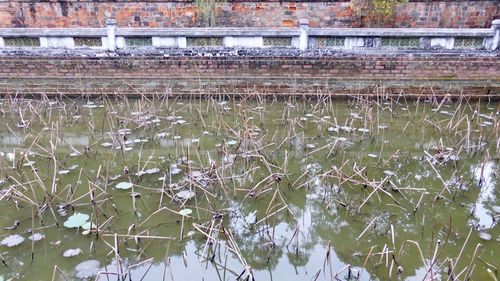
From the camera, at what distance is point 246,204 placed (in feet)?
13.5

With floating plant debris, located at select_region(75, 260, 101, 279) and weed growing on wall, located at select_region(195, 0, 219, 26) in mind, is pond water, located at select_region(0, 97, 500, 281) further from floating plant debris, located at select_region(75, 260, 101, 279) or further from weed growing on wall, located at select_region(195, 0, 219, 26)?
weed growing on wall, located at select_region(195, 0, 219, 26)

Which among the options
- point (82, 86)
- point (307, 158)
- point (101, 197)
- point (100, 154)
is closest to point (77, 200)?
point (101, 197)

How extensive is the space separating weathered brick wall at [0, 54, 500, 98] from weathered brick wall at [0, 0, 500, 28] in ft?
15.2

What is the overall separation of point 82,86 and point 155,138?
295 centimetres

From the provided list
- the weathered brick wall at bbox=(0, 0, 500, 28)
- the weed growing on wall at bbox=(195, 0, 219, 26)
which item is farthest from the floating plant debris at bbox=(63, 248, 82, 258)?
the weathered brick wall at bbox=(0, 0, 500, 28)

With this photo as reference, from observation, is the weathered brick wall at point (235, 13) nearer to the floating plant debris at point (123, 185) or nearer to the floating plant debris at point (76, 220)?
the floating plant debris at point (123, 185)

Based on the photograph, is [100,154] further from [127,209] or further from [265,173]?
[265,173]

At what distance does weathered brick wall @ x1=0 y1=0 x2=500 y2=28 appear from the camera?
1209 centimetres

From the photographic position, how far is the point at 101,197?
4.12 meters

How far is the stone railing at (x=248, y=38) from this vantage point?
27.2 ft

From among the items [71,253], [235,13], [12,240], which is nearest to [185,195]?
[71,253]

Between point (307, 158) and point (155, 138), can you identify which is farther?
point (155, 138)

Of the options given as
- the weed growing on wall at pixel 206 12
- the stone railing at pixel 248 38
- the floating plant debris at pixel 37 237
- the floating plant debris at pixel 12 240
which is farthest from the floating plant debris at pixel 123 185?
the weed growing on wall at pixel 206 12

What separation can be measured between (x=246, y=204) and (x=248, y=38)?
509cm
